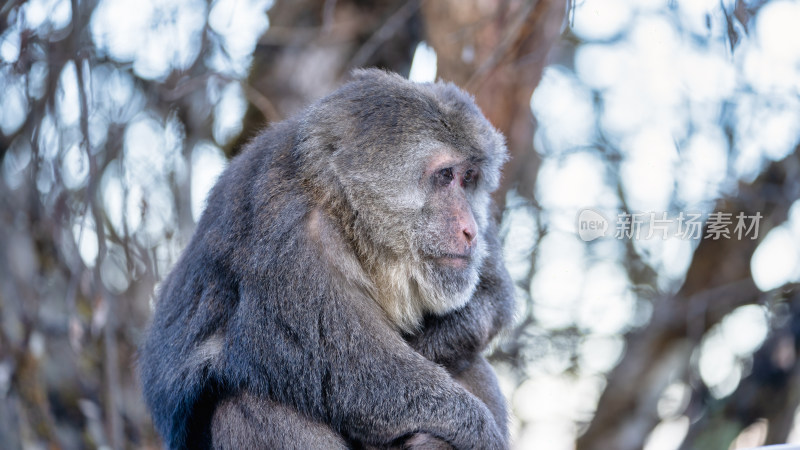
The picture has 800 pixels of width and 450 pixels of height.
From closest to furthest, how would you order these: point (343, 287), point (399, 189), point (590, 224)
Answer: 1. point (343, 287)
2. point (399, 189)
3. point (590, 224)

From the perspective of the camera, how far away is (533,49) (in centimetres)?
635

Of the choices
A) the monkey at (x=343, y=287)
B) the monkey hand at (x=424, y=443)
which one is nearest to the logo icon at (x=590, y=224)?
the monkey at (x=343, y=287)

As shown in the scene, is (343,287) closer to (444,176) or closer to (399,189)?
(399,189)

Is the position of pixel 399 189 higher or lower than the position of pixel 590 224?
higher

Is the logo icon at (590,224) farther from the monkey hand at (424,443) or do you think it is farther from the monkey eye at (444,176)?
the monkey hand at (424,443)

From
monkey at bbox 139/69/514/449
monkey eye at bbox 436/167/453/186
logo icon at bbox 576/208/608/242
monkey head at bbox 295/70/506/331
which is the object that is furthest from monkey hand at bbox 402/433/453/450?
logo icon at bbox 576/208/608/242

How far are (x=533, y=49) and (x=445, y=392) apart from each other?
11.4ft

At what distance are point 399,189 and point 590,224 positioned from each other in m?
5.07

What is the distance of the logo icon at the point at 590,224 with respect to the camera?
332 inches

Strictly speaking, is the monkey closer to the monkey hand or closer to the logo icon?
the monkey hand

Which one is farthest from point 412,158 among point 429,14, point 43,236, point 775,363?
point 775,363

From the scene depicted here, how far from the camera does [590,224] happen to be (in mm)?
8547

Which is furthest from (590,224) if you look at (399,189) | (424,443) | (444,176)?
(424,443)

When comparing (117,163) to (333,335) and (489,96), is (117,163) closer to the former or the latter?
(489,96)
